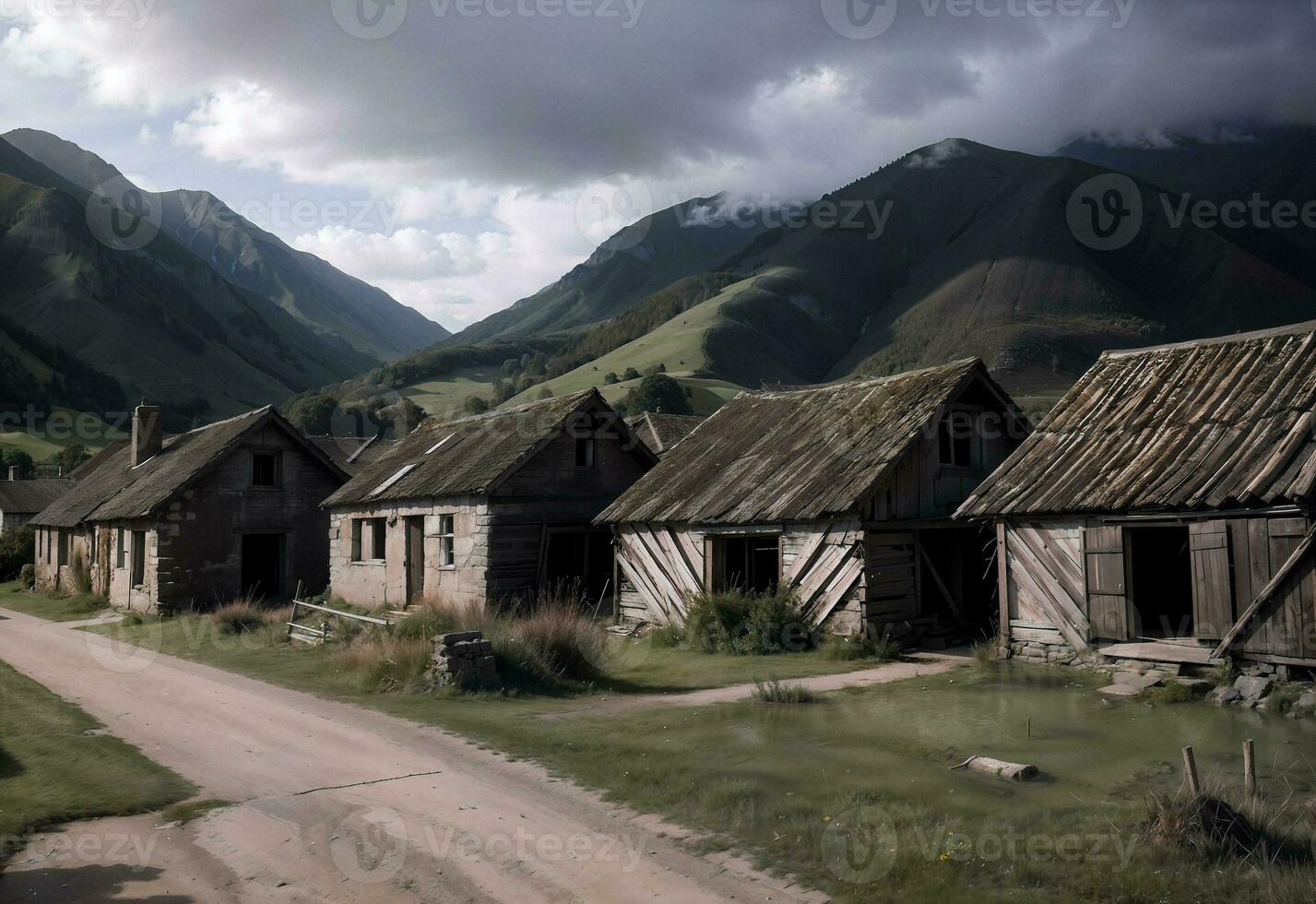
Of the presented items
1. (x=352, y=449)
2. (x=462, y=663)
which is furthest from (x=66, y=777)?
(x=352, y=449)

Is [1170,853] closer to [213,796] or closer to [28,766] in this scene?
[213,796]

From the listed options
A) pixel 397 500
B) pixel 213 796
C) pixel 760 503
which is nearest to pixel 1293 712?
pixel 760 503

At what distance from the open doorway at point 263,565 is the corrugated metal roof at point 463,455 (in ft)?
11.6

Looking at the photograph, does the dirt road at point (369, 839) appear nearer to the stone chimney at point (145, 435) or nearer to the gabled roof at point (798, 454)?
the gabled roof at point (798, 454)

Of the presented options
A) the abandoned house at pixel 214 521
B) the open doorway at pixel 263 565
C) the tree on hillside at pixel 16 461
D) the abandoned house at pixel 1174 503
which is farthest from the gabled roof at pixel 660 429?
the tree on hillside at pixel 16 461

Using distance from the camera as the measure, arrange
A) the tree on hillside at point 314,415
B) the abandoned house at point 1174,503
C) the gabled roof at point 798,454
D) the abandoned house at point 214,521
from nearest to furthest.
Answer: the abandoned house at point 1174,503 < the gabled roof at point 798,454 < the abandoned house at point 214,521 < the tree on hillside at point 314,415

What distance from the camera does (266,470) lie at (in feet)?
96.9

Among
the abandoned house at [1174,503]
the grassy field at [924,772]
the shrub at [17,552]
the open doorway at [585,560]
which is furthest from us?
the shrub at [17,552]

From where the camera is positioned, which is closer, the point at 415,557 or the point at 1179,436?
the point at 1179,436

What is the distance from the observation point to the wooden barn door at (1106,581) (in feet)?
45.7

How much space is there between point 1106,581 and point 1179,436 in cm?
255

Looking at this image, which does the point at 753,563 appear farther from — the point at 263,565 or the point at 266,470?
the point at 263,565

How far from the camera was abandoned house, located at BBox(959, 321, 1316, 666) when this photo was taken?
40.1 feet

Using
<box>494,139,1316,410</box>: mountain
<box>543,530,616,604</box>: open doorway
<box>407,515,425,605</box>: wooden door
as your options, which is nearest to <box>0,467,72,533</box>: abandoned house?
<box>407,515,425,605</box>: wooden door
